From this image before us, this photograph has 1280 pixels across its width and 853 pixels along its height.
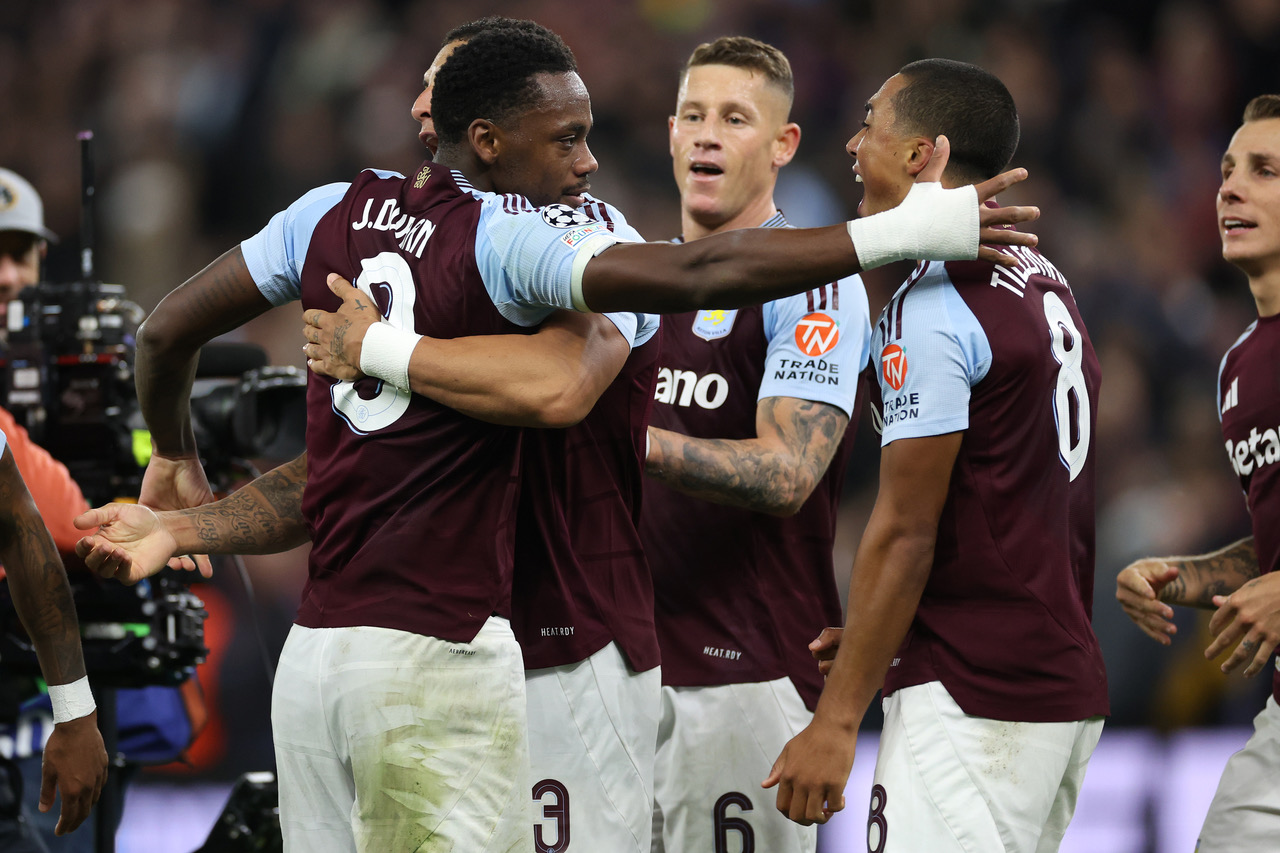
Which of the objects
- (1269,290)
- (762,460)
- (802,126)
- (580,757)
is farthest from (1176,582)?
(802,126)

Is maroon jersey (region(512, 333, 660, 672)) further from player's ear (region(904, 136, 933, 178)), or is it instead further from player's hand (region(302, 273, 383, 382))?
player's ear (region(904, 136, 933, 178))

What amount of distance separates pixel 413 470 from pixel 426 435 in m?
0.07

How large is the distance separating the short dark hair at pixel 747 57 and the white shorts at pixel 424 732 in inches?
91.3

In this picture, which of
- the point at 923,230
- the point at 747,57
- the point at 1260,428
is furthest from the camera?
the point at 747,57

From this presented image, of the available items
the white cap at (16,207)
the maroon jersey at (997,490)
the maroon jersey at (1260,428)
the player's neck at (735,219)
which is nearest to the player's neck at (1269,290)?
the maroon jersey at (1260,428)

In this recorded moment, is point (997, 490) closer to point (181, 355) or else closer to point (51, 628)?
point (181, 355)

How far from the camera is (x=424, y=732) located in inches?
89.0

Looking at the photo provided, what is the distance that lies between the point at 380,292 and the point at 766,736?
1.60m

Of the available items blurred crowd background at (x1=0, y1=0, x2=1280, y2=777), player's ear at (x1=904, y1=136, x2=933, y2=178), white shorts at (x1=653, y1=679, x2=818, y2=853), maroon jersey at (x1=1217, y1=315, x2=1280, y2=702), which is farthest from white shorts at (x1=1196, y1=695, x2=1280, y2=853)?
blurred crowd background at (x1=0, y1=0, x2=1280, y2=777)

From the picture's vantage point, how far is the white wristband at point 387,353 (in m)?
2.31

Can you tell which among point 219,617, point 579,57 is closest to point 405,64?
point 579,57

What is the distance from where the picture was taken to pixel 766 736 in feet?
11.0

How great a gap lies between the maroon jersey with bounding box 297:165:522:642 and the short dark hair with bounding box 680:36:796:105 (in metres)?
1.81

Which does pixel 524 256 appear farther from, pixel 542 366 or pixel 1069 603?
pixel 1069 603
